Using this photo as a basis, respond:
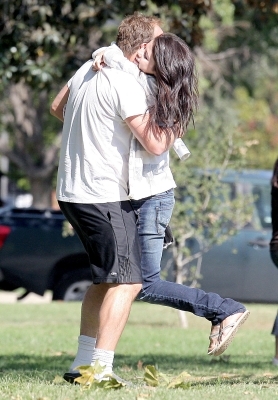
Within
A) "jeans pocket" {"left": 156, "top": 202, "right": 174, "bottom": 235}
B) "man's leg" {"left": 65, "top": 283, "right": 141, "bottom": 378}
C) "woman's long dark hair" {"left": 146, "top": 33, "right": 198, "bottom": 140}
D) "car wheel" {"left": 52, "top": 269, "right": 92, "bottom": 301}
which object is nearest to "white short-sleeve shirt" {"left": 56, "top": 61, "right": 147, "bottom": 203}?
"woman's long dark hair" {"left": 146, "top": 33, "right": 198, "bottom": 140}

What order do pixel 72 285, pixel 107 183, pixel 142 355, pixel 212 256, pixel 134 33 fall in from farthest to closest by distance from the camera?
pixel 72 285 < pixel 212 256 < pixel 142 355 < pixel 134 33 < pixel 107 183

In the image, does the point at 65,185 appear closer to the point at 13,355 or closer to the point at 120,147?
the point at 120,147

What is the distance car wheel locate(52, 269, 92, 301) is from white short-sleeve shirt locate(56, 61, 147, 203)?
7290 millimetres

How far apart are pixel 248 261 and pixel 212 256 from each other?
0.50 meters

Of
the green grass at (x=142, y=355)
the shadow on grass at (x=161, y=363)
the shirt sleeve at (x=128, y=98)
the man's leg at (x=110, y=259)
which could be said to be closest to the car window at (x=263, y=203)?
the green grass at (x=142, y=355)

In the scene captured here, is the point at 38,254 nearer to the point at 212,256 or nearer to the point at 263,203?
the point at 212,256

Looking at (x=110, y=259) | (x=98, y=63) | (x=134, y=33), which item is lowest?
(x=110, y=259)

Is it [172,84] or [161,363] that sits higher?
[172,84]

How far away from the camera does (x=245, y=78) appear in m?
26.9

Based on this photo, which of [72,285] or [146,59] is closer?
[146,59]

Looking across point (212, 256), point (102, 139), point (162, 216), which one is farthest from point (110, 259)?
point (212, 256)

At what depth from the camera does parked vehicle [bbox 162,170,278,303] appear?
11594mm

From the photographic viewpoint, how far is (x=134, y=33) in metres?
4.78

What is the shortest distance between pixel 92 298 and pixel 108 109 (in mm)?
1084
